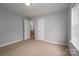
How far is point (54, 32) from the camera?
1040 mm

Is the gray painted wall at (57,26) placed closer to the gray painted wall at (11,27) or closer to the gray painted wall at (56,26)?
the gray painted wall at (56,26)

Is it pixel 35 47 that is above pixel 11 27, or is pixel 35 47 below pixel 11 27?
below

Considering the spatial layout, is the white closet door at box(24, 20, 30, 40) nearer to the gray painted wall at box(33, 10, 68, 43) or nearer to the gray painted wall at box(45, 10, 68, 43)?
the gray painted wall at box(33, 10, 68, 43)

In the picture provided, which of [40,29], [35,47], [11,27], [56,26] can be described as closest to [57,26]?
[56,26]

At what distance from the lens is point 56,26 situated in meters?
1.03

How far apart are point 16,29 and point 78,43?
83cm

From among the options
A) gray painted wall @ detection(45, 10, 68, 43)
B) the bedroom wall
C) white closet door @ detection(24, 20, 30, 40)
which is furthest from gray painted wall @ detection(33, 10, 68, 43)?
the bedroom wall

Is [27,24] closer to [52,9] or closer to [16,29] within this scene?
[16,29]

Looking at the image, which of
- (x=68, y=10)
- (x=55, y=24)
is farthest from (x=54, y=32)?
(x=68, y=10)

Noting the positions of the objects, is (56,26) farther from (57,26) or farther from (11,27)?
(11,27)

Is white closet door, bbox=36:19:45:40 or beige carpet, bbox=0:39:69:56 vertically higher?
white closet door, bbox=36:19:45:40

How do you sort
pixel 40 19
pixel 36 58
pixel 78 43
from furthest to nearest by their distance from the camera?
pixel 40 19
pixel 78 43
pixel 36 58

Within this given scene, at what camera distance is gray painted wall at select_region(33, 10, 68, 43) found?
0.99 metres

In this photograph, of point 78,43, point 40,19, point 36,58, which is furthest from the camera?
point 40,19
